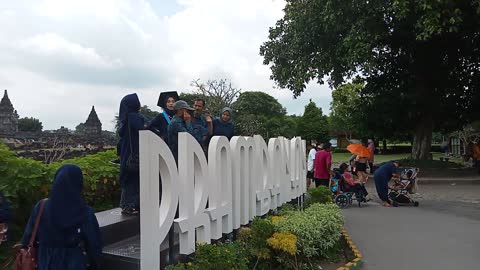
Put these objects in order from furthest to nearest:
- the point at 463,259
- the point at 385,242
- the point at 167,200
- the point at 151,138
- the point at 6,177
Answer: the point at 385,242 < the point at 463,259 < the point at 6,177 < the point at 167,200 < the point at 151,138

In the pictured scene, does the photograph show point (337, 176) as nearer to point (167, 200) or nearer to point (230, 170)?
point (230, 170)

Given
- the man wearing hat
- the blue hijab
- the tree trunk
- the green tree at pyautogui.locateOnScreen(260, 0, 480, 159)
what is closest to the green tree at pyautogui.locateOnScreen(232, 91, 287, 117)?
the green tree at pyautogui.locateOnScreen(260, 0, 480, 159)

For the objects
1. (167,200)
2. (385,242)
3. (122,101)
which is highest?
(122,101)

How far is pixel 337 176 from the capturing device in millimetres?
11094

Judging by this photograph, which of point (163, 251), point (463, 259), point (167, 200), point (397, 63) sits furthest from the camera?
point (397, 63)

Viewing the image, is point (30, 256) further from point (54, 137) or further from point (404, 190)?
point (54, 137)

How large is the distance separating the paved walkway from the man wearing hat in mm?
3133

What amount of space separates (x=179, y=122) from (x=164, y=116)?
0.55 m

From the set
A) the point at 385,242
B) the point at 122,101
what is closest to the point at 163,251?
the point at 122,101

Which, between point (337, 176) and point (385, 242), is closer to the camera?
point (385, 242)

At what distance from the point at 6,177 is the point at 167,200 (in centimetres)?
207

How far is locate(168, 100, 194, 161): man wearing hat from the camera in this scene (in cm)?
532

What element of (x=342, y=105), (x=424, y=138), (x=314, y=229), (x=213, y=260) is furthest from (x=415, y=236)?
(x=342, y=105)

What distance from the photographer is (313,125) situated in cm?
4997
